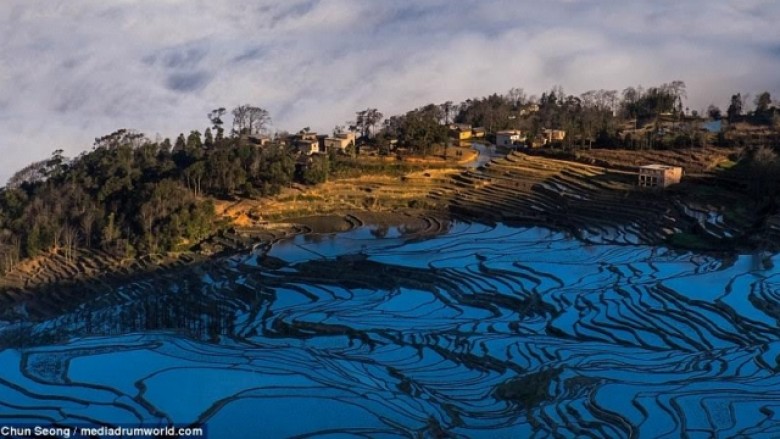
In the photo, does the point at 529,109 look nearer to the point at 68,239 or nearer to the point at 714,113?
the point at 714,113

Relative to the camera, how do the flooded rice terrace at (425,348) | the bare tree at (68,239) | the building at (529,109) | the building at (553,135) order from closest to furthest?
the flooded rice terrace at (425,348)
the bare tree at (68,239)
the building at (553,135)
the building at (529,109)

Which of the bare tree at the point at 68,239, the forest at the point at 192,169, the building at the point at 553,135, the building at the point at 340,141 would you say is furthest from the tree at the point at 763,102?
the bare tree at the point at 68,239

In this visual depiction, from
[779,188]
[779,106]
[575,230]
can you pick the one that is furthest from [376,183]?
Result: [779,106]

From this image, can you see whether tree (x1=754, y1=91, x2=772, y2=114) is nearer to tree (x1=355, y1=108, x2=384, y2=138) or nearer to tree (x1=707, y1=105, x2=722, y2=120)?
tree (x1=707, y1=105, x2=722, y2=120)

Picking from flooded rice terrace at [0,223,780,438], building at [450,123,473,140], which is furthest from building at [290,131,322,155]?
flooded rice terrace at [0,223,780,438]

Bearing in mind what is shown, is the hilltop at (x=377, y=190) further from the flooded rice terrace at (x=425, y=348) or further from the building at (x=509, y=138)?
the flooded rice terrace at (x=425, y=348)

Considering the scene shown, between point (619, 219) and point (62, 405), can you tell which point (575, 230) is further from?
point (62, 405)
